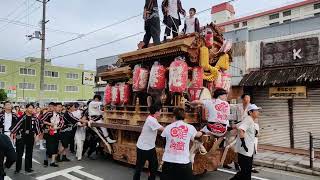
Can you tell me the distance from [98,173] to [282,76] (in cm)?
836

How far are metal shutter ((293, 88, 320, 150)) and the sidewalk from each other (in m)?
0.99

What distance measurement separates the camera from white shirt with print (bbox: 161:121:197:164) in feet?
15.8

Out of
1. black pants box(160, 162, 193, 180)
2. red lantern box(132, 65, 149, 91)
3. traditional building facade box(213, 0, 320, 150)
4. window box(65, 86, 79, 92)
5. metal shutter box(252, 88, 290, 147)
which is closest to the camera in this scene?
black pants box(160, 162, 193, 180)

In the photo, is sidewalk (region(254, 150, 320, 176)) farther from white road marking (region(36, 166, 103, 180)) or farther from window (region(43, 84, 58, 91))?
window (region(43, 84, 58, 91))

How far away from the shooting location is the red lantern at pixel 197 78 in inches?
299

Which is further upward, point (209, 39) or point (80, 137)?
point (209, 39)

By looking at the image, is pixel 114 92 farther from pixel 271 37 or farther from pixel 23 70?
pixel 23 70

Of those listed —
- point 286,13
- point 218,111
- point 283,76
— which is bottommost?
point 218,111

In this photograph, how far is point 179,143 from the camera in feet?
15.9

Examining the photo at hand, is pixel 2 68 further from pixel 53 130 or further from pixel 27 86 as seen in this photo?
pixel 53 130

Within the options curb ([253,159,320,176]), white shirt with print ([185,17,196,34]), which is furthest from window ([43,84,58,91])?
curb ([253,159,320,176])

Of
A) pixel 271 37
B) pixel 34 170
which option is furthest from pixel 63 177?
pixel 271 37

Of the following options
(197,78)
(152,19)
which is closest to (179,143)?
(197,78)

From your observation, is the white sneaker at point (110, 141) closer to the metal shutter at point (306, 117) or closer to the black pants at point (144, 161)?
the black pants at point (144, 161)
